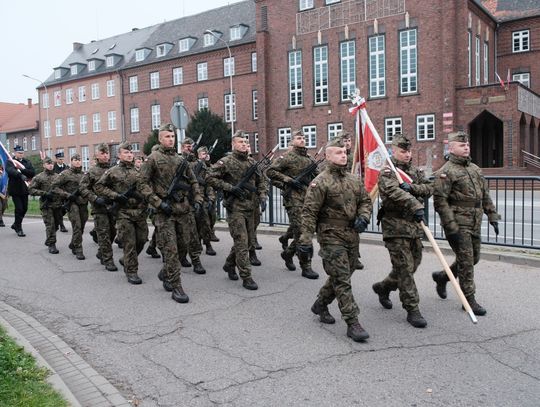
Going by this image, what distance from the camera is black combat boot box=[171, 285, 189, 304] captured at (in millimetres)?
6855

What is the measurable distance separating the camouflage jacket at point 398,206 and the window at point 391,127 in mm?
29534

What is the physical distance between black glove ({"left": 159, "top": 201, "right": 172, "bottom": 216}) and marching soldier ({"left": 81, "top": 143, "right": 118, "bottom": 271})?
7.56 ft

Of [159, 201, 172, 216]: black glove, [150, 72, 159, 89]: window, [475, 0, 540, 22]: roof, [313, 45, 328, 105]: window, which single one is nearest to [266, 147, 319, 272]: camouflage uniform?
[159, 201, 172, 216]: black glove

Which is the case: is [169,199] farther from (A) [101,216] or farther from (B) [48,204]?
(B) [48,204]

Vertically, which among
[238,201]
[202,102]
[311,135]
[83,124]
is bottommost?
[238,201]

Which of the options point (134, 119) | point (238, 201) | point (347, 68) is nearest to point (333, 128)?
point (347, 68)

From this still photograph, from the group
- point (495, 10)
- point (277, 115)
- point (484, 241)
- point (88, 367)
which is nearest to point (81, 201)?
point (88, 367)

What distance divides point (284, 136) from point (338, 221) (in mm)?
34675

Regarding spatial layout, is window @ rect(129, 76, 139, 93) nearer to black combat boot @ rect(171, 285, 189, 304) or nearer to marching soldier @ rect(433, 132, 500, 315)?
black combat boot @ rect(171, 285, 189, 304)

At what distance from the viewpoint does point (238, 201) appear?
7684 mm

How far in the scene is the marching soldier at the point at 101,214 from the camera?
916 cm

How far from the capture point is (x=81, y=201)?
1076cm

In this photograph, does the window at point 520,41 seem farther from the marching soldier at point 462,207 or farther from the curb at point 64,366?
the curb at point 64,366

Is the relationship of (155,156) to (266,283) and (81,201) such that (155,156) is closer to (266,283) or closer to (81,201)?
(266,283)
